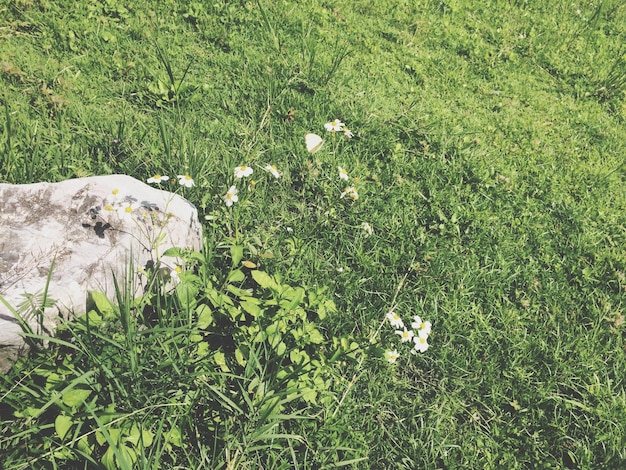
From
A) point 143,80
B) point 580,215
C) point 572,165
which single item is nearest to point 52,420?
point 143,80

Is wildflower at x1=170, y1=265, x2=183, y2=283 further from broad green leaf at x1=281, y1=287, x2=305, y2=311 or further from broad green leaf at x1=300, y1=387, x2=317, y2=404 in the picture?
broad green leaf at x1=300, y1=387, x2=317, y2=404

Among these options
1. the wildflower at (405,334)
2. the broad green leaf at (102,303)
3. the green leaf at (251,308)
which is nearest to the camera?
the broad green leaf at (102,303)

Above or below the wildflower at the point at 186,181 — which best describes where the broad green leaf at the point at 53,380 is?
below

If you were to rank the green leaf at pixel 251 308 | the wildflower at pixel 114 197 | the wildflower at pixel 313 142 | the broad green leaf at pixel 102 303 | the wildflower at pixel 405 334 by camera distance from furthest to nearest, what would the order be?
the wildflower at pixel 313 142
the wildflower at pixel 405 334
the wildflower at pixel 114 197
the green leaf at pixel 251 308
the broad green leaf at pixel 102 303

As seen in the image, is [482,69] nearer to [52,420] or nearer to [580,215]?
[580,215]

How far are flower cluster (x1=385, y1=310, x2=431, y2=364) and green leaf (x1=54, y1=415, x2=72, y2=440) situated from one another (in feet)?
4.60

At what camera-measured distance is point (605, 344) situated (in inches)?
107

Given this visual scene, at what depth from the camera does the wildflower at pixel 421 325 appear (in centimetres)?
248

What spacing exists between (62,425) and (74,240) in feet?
2.66

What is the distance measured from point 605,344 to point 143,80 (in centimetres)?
337

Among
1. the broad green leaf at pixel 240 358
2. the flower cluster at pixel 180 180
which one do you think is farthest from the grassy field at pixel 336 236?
the flower cluster at pixel 180 180

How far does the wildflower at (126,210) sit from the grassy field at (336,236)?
0.37 m

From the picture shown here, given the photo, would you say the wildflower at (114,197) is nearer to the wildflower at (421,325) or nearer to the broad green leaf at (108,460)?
the broad green leaf at (108,460)

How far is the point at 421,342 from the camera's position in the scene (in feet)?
8.10
